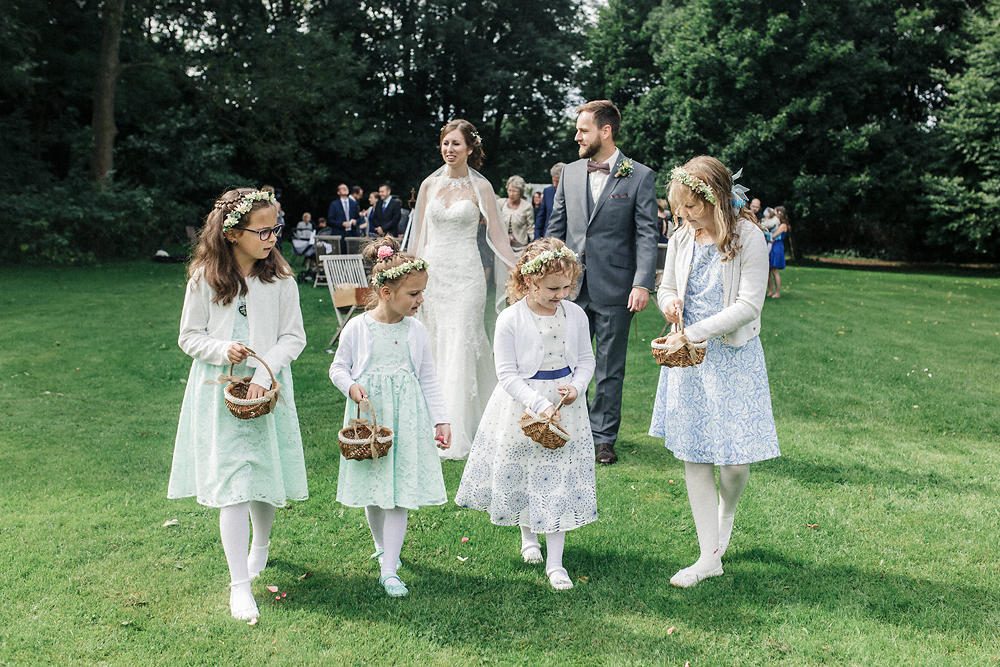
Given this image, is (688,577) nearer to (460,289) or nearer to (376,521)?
(376,521)

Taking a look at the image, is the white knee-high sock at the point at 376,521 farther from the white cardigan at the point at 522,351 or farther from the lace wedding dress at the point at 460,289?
the lace wedding dress at the point at 460,289

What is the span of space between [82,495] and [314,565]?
1.88 meters

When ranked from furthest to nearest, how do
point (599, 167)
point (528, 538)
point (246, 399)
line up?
point (599, 167), point (528, 538), point (246, 399)

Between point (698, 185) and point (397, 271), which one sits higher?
point (698, 185)

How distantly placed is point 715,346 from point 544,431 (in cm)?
96

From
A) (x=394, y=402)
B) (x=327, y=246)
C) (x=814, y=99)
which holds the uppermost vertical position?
(x=814, y=99)

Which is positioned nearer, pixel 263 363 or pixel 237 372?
pixel 263 363

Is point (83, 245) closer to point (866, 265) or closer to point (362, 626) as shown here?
point (362, 626)

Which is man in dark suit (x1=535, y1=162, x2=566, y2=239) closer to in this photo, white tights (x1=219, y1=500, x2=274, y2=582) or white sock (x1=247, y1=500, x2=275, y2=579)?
white sock (x1=247, y1=500, x2=275, y2=579)

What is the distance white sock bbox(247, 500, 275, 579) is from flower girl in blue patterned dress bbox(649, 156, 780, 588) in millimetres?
1987

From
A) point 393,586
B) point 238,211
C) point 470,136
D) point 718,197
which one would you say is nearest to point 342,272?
point 470,136

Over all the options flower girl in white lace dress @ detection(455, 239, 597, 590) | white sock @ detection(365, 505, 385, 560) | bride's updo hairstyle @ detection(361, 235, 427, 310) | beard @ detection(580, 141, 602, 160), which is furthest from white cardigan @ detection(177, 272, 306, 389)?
beard @ detection(580, 141, 602, 160)

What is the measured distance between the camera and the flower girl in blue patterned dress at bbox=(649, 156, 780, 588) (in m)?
3.64

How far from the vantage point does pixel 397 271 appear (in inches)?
142
